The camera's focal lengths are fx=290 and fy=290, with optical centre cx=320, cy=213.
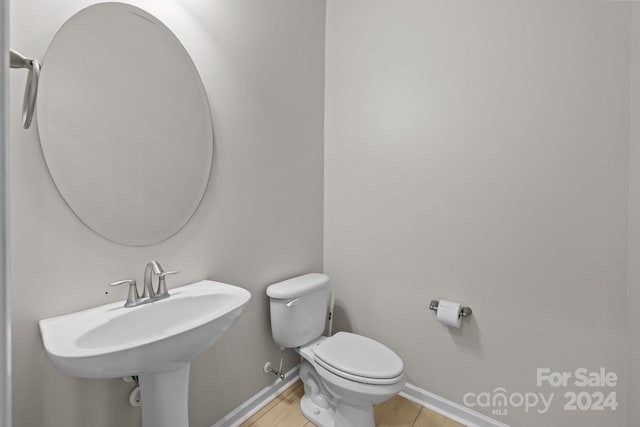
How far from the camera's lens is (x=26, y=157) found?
85 centimetres

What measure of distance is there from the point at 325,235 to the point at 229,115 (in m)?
0.99

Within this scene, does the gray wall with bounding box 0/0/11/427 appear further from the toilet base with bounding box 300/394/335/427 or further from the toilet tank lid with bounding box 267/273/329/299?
the toilet base with bounding box 300/394/335/427

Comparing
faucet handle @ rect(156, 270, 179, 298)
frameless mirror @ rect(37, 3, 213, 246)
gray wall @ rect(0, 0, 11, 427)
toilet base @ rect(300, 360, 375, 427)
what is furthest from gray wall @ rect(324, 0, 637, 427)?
gray wall @ rect(0, 0, 11, 427)

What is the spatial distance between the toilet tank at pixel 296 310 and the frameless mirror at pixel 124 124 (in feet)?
2.03

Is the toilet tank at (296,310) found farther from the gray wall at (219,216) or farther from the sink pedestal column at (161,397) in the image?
the sink pedestal column at (161,397)

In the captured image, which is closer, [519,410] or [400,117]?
[519,410]

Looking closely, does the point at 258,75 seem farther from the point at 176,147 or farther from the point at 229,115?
the point at 176,147

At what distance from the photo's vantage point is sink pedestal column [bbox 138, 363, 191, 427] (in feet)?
3.10

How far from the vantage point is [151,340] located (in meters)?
0.76

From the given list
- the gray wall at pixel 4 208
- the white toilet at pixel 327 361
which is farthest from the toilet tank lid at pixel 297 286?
the gray wall at pixel 4 208

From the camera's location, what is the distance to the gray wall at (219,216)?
85 cm

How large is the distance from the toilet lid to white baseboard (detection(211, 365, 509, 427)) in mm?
445

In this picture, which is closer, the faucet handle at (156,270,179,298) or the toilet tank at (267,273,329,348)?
the faucet handle at (156,270,179,298)

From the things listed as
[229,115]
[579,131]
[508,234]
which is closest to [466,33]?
[579,131]
